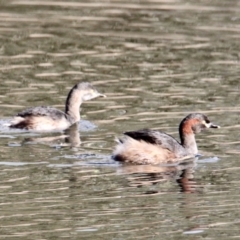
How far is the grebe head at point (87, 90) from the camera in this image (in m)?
17.5

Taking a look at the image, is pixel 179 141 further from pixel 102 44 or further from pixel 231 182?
pixel 102 44

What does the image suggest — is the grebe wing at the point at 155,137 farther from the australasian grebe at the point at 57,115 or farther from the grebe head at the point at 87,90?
the grebe head at the point at 87,90

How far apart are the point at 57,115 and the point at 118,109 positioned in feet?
2.96

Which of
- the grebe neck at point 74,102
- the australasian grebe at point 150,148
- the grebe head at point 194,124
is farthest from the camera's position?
the grebe neck at point 74,102

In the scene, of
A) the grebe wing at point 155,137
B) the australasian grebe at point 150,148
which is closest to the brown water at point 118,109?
the australasian grebe at point 150,148

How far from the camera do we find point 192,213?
11133 mm

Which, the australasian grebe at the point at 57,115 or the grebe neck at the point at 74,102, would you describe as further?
the grebe neck at the point at 74,102

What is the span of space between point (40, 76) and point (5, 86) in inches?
36.0

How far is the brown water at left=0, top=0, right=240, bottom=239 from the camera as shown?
1098 centimetres

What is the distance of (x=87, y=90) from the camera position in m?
17.6

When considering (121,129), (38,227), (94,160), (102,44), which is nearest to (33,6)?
(102,44)

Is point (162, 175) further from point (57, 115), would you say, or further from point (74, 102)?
point (74, 102)

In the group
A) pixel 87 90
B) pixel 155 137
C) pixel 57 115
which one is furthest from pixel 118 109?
Result: pixel 155 137

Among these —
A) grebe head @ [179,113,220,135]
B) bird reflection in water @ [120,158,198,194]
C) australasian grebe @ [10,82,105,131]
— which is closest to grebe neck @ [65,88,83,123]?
australasian grebe @ [10,82,105,131]
